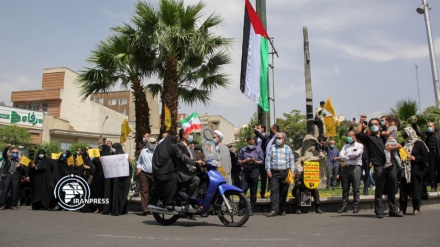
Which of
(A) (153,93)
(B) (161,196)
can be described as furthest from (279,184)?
(A) (153,93)

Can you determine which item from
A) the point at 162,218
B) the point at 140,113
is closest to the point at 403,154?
the point at 162,218

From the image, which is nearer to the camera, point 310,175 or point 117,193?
point 310,175

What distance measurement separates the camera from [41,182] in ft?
43.5

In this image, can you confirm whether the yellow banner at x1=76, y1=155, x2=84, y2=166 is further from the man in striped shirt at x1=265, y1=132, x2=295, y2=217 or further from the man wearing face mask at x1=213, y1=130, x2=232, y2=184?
the man in striped shirt at x1=265, y1=132, x2=295, y2=217

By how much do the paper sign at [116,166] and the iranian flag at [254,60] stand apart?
4052mm

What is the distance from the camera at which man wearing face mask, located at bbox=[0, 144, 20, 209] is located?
1277 cm

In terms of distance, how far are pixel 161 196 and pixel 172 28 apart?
371 inches

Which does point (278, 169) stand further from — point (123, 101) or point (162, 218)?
point (123, 101)

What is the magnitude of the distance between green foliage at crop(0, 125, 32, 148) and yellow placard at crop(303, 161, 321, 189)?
40698 millimetres

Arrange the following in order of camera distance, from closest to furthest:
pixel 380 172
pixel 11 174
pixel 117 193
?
pixel 380 172 → pixel 117 193 → pixel 11 174

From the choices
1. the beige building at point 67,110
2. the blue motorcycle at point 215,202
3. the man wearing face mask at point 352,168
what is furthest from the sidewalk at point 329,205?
the beige building at point 67,110

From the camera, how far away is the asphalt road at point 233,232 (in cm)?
636

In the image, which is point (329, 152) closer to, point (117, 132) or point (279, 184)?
point (279, 184)

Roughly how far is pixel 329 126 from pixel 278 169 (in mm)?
5273
